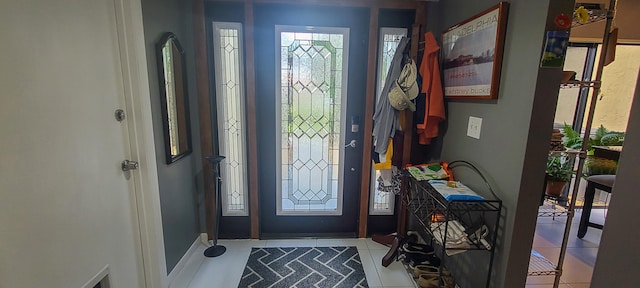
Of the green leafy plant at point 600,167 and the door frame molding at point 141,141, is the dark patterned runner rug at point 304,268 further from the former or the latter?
the green leafy plant at point 600,167

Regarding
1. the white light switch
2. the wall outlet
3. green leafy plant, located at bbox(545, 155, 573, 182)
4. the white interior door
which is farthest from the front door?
green leafy plant, located at bbox(545, 155, 573, 182)

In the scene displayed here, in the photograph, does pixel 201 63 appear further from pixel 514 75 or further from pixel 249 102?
pixel 514 75

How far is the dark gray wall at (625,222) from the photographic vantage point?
0.81 m

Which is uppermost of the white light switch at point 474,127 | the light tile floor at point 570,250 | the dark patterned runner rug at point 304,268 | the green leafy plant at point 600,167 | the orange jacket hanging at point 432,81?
the orange jacket hanging at point 432,81

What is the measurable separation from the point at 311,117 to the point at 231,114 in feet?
2.32

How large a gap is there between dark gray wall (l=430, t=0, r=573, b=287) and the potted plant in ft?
1.04

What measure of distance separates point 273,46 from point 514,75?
5.69ft

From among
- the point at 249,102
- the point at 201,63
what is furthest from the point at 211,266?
the point at 201,63

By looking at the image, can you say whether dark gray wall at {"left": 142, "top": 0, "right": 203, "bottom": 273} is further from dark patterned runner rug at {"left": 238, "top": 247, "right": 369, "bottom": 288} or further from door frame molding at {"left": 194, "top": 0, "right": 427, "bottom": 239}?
dark patterned runner rug at {"left": 238, "top": 247, "right": 369, "bottom": 288}

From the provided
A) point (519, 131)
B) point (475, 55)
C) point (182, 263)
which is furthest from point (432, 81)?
point (182, 263)

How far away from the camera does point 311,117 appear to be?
2393 millimetres

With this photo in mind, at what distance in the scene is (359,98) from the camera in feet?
7.82

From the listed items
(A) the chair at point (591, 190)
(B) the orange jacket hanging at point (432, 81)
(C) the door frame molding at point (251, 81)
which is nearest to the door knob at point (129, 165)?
(C) the door frame molding at point (251, 81)

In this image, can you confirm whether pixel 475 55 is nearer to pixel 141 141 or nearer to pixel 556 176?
pixel 556 176
